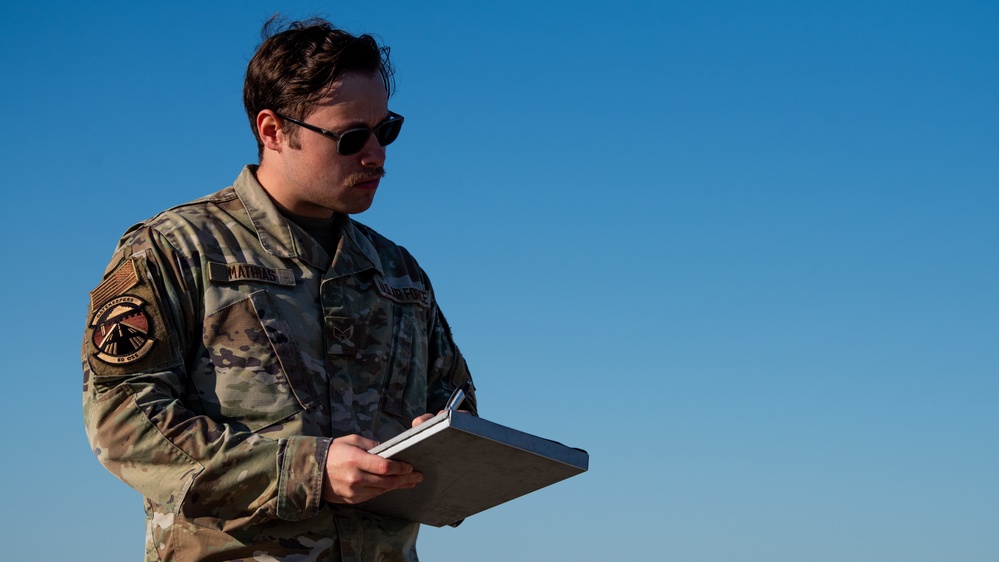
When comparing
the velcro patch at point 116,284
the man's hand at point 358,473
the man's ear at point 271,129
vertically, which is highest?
the man's ear at point 271,129

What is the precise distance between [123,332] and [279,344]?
0.61 m

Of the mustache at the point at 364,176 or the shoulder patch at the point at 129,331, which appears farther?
the mustache at the point at 364,176


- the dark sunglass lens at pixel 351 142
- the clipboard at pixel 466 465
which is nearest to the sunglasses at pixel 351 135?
the dark sunglass lens at pixel 351 142

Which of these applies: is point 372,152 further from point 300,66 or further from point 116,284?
point 116,284

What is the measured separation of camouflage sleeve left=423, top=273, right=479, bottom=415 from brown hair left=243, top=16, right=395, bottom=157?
1124 millimetres

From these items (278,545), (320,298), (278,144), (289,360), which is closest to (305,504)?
(278,545)

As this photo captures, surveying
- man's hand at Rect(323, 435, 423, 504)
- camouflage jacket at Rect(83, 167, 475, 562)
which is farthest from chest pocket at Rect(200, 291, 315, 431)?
man's hand at Rect(323, 435, 423, 504)

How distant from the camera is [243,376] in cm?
491

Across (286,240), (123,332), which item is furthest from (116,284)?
(286,240)

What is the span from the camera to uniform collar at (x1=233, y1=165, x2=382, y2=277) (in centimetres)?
530

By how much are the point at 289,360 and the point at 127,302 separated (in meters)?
0.68

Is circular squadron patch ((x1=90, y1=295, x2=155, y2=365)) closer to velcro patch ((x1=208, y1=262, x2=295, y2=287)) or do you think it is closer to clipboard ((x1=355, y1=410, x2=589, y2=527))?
velcro patch ((x1=208, y1=262, x2=295, y2=287))

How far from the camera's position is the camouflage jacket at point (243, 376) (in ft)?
15.2

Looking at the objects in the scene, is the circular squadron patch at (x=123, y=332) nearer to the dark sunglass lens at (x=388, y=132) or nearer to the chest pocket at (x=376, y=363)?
the chest pocket at (x=376, y=363)
